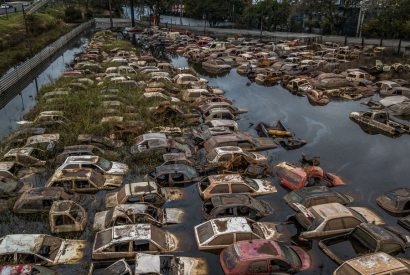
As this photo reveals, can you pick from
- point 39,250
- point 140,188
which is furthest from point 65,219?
point 140,188

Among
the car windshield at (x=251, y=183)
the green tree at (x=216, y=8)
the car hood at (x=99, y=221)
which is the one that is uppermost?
the green tree at (x=216, y=8)

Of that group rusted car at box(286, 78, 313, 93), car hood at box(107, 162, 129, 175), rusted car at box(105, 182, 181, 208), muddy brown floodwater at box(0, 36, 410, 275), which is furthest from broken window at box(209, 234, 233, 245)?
rusted car at box(286, 78, 313, 93)

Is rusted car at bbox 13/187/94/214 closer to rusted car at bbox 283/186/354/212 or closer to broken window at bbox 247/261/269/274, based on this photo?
broken window at bbox 247/261/269/274

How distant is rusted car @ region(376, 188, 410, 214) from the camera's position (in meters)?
12.4

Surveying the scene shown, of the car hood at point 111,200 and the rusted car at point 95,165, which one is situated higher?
the rusted car at point 95,165

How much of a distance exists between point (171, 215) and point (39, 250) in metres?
4.28

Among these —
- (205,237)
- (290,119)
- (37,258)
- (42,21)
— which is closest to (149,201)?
(205,237)

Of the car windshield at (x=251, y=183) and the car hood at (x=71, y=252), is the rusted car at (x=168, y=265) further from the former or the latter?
the car windshield at (x=251, y=183)

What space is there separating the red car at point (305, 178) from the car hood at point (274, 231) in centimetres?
282

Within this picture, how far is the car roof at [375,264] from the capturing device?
27.6ft

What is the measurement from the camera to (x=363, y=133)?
806 inches

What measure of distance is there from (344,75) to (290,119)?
40.2ft

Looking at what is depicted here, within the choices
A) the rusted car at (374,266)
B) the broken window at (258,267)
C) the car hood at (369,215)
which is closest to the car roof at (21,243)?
the broken window at (258,267)

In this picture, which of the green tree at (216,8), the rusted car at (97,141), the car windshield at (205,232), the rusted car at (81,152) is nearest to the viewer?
the car windshield at (205,232)
